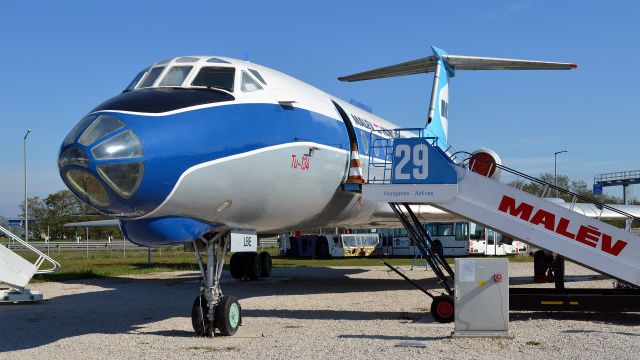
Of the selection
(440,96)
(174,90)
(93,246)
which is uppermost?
(440,96)

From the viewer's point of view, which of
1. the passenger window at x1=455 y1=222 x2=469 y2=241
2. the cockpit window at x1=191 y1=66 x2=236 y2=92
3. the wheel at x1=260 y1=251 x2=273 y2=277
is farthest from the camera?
the passenger window at x1=455 y1=222 x2=469 y2=241

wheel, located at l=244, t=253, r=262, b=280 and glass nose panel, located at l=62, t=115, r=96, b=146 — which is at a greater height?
glass nose panel, located at l=62, t=115, r=96, b=146

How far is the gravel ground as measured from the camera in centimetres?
916

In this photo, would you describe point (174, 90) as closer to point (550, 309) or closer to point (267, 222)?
point (267, 222)

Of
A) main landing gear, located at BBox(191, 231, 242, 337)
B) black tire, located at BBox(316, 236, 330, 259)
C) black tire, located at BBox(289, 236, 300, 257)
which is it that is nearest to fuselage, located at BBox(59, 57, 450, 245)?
main landing gear, located at BBox(191, 231, 242, 337)

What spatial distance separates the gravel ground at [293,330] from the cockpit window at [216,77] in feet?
12.1

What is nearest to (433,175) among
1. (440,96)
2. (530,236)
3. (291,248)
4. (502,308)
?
(530,236)

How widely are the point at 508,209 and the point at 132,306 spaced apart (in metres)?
8.12

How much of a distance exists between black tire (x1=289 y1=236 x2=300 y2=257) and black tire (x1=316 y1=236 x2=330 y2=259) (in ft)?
5.11

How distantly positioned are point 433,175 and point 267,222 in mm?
2852

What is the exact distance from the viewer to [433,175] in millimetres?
11969

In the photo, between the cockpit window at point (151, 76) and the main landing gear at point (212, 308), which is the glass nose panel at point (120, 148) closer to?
the cockpit window at point (151, 76)

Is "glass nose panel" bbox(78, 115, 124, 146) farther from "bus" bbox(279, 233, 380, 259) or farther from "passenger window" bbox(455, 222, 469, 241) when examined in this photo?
"bus" bbox(279, 233, 380, 259)

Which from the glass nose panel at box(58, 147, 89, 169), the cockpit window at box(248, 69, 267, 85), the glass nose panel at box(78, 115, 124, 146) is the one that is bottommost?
the glass nose panel at box(58, 147, 89, 169)
